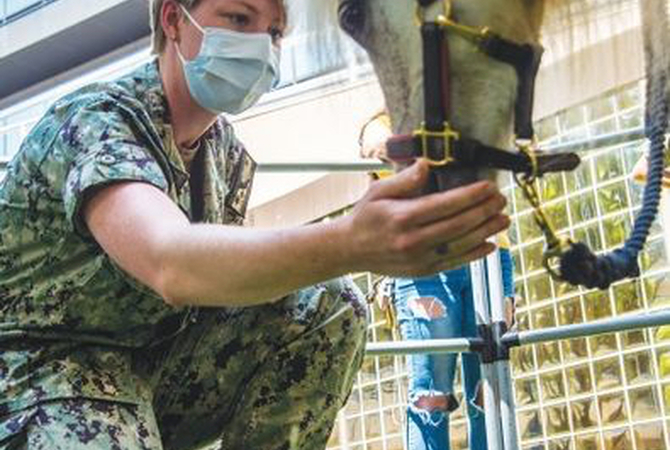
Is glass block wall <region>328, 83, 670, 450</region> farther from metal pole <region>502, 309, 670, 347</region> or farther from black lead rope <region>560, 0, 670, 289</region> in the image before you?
black lead rope <region>560, 0, 670, 289</region>

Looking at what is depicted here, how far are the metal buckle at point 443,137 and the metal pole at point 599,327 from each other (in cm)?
94

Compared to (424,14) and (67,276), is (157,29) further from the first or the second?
(424,14)

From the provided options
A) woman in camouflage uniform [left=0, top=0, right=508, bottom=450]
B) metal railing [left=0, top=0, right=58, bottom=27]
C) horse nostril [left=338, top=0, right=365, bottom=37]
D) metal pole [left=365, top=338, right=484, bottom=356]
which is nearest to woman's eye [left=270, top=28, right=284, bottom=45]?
woman in camouflage uniform [left=0, top=0, right=508, bottom=450]

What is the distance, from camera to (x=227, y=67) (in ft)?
5.09

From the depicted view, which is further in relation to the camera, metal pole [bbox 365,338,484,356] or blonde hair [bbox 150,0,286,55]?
metal pole [bbox 365,338,484,356]

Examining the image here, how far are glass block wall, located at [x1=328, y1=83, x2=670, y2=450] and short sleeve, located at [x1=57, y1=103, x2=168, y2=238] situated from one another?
1.95 metres

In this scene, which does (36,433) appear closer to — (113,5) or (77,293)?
(77,293)

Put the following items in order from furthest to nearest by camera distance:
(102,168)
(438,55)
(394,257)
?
(102,168) → (438,55) → (394,257)

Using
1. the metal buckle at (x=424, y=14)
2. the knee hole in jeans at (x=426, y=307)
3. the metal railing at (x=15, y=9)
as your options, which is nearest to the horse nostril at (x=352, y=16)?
the metal buckle at (x=424, y=14)

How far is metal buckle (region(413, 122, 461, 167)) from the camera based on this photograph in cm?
109

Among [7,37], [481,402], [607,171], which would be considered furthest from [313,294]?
[7,37]

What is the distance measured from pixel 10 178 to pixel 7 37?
3744mm

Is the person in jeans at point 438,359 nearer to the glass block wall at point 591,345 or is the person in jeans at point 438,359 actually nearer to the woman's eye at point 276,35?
the woman's eye at point 276,35

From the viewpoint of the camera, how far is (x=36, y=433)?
1325 millimetres
